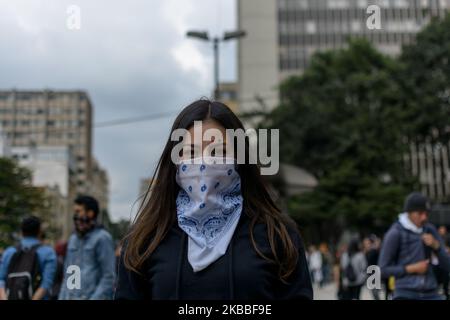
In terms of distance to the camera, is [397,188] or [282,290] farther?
[397,188]

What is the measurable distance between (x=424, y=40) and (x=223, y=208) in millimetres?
36121

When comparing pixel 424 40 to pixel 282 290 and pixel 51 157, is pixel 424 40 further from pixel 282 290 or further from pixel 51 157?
pixel 51 157

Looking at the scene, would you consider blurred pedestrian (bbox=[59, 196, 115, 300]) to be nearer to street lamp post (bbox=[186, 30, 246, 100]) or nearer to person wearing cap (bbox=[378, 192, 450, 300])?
person wearing cap (bbox=[378, 192, 450, 300])

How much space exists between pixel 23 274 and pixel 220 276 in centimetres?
448

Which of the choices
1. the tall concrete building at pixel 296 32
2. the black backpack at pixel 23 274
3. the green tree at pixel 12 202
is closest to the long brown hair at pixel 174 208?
the black backpack at pixel 23 274

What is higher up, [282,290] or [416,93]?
[416,93]

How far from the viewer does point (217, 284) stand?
2.14 metres

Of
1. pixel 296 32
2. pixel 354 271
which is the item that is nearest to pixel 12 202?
pixel 354 271

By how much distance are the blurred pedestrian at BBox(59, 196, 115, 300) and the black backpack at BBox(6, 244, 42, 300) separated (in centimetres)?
31

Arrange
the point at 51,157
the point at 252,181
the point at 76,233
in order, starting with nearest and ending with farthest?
the point at 252,181 → the point at 76,233 → the point at 51,157

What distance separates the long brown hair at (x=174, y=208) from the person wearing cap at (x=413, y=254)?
12.0 feet

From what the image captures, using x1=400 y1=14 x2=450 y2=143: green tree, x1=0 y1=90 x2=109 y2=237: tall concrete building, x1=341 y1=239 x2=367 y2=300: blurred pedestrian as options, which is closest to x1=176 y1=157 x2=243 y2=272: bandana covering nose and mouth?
x1=341 y1=239 x2=367 y2=300: blurred pedestrian
